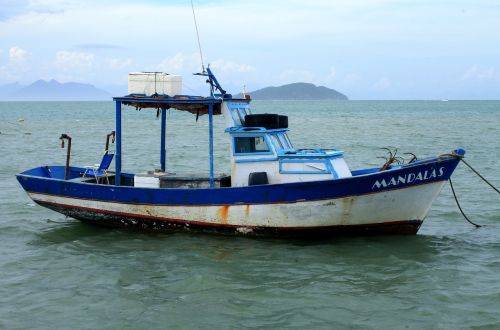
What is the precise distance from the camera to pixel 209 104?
45.7 ft

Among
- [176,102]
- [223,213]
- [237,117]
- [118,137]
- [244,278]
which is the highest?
[176,102]

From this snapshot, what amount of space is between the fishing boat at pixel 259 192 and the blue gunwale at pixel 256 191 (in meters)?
0.02

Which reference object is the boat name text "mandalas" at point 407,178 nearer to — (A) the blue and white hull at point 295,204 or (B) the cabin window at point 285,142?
(A) the blue and white hull at point 295,204

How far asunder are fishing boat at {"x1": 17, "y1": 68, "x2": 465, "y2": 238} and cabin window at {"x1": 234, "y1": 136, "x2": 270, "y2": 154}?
2 cm

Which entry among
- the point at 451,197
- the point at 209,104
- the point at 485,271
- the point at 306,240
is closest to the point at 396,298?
the point at 485,271

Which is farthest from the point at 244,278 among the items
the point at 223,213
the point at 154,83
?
the point at 154,83

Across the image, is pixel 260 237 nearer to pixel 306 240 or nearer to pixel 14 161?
pixel 306 240

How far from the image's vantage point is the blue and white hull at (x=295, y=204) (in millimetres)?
12773

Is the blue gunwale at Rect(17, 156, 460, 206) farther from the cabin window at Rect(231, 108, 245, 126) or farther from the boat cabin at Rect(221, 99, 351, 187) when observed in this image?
the cabin window at Rect(231, 108, 245, 126)

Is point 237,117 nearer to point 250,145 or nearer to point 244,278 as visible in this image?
point 250,145

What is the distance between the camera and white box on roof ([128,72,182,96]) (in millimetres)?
14188

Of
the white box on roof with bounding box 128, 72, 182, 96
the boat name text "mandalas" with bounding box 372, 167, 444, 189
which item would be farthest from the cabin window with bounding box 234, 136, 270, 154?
the boat name text "mandalas" with bounding box 372, 167, 444, 189

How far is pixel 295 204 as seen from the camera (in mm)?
13047

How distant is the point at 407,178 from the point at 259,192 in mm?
3015
